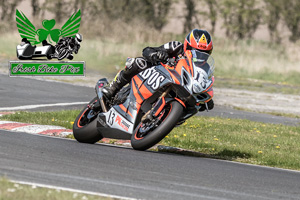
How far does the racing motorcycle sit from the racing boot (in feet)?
0.48

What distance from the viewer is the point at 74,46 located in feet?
92.0

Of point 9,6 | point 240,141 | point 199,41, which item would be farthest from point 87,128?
point 9,6

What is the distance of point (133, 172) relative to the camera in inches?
296

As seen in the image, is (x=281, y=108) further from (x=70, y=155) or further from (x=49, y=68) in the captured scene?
(x=70, y=155)

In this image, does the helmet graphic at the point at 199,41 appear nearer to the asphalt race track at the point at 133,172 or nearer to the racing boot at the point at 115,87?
the racing boot at the point at 115,87

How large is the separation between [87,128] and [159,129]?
177 cm

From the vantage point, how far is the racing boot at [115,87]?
9852 mm

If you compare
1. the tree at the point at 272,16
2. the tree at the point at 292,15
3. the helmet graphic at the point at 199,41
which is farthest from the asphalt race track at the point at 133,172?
the tree at the point at 292,15

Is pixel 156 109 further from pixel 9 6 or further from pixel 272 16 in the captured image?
pixel 272 16

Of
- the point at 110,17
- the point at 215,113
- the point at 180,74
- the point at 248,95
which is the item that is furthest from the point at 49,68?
the point at 180,74

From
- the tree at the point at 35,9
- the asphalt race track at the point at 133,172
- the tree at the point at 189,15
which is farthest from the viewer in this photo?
the tree at the point at 189,15

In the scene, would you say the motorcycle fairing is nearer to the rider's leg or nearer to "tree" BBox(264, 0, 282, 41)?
the rider's leg

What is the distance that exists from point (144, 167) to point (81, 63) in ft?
70.6

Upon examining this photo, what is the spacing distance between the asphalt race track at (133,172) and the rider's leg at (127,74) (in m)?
0.86
